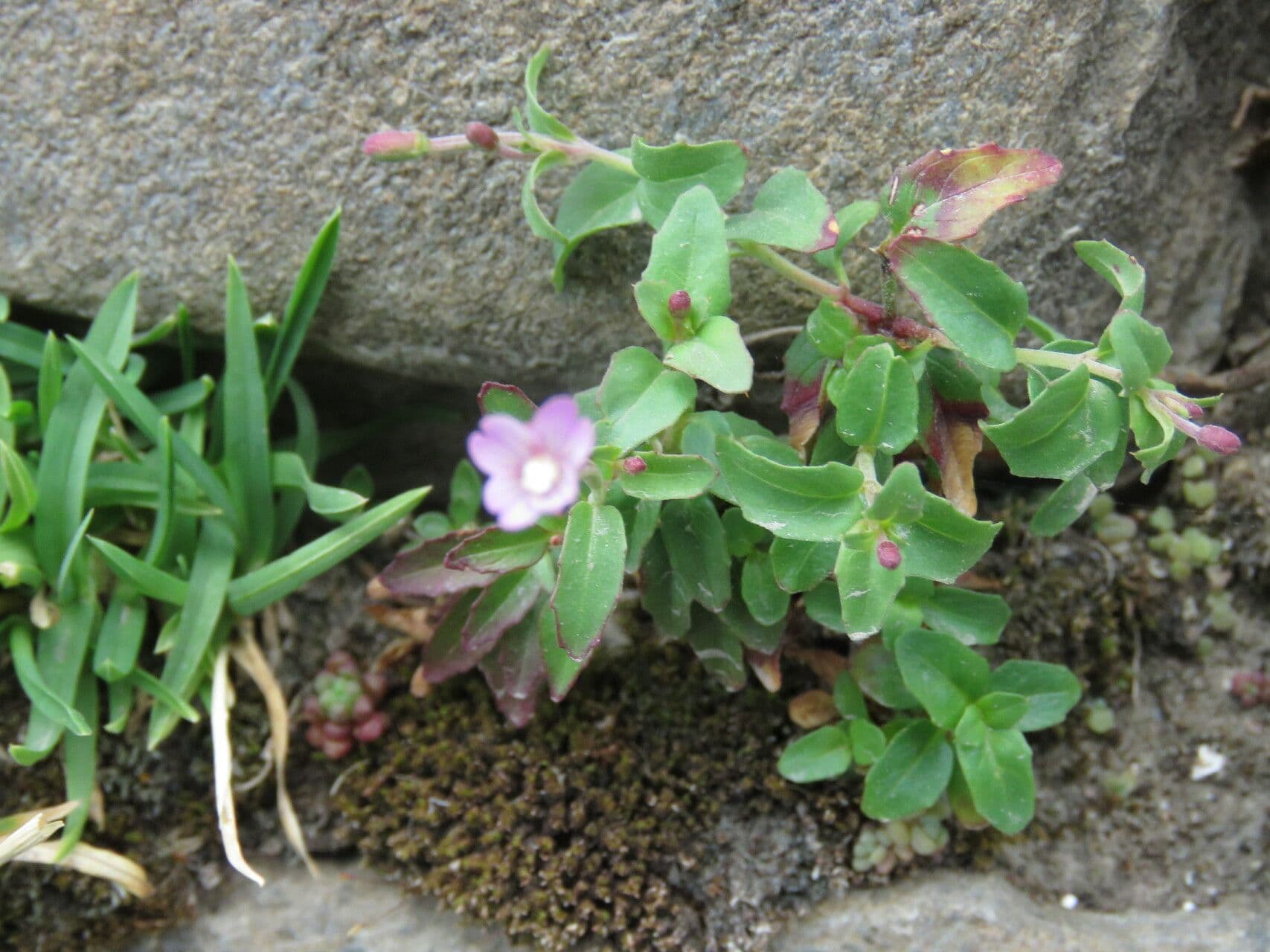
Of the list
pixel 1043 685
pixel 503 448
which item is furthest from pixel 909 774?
pixel 503 448

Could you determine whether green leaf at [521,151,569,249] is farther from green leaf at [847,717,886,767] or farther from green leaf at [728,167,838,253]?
green leaf at [847,717,886,767]

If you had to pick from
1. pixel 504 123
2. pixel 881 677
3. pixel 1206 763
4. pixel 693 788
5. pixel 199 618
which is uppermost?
pixel 504 123

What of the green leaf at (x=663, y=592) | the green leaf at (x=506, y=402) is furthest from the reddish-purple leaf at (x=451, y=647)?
the green leaf at (x=506, y=402)

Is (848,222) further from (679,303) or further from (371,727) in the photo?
(371,727)

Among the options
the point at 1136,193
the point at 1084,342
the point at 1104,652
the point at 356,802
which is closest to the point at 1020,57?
the point at 1136,193

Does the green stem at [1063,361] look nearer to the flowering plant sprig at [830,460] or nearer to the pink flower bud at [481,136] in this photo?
the flowering plant sprig at [830,460]

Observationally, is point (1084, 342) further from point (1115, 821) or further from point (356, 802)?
point (356, 802)
